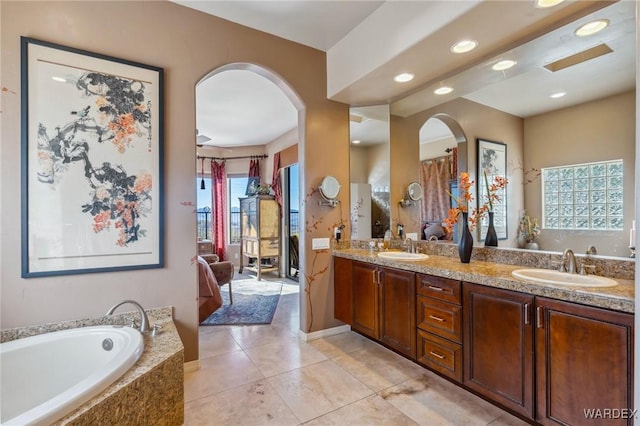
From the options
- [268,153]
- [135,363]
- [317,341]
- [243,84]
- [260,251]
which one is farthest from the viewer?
[268,153]

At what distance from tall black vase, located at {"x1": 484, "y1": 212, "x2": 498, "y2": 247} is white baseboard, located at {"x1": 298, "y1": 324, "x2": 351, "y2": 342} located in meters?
1.71

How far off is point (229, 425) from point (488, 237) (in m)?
2.31

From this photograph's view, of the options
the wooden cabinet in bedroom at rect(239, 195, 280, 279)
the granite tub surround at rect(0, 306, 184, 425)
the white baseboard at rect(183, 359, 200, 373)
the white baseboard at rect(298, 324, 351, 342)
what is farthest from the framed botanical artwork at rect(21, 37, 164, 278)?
the wooden cabinet in bedroom at rect(239, 195, 280, 279)

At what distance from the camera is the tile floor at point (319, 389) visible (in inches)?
73.4

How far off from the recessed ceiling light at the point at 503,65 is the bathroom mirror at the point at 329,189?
5.47 ft

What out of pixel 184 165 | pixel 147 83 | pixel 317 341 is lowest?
pixel 317 341

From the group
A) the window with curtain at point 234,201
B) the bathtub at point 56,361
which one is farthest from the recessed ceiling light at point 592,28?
the window with curtain at point 234,201

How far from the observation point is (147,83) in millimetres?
2234

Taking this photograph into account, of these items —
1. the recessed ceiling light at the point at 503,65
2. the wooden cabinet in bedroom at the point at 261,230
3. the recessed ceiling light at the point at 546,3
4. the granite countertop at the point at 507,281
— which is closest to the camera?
the granite countertop at the point at 507,281

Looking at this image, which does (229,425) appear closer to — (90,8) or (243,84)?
(90,8)

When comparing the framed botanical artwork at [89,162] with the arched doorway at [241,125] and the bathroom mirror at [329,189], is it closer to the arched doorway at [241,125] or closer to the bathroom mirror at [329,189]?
the arched doorway at [241,125]

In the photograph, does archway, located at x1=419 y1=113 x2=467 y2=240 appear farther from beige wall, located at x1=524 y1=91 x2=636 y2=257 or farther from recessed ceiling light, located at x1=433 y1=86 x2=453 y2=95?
beige wall, located at x1=524 y1=91 x2=636 y2=257

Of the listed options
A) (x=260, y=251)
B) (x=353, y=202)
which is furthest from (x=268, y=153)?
(x=353, y=202)

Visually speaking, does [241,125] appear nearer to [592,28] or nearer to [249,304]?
[249,304]
